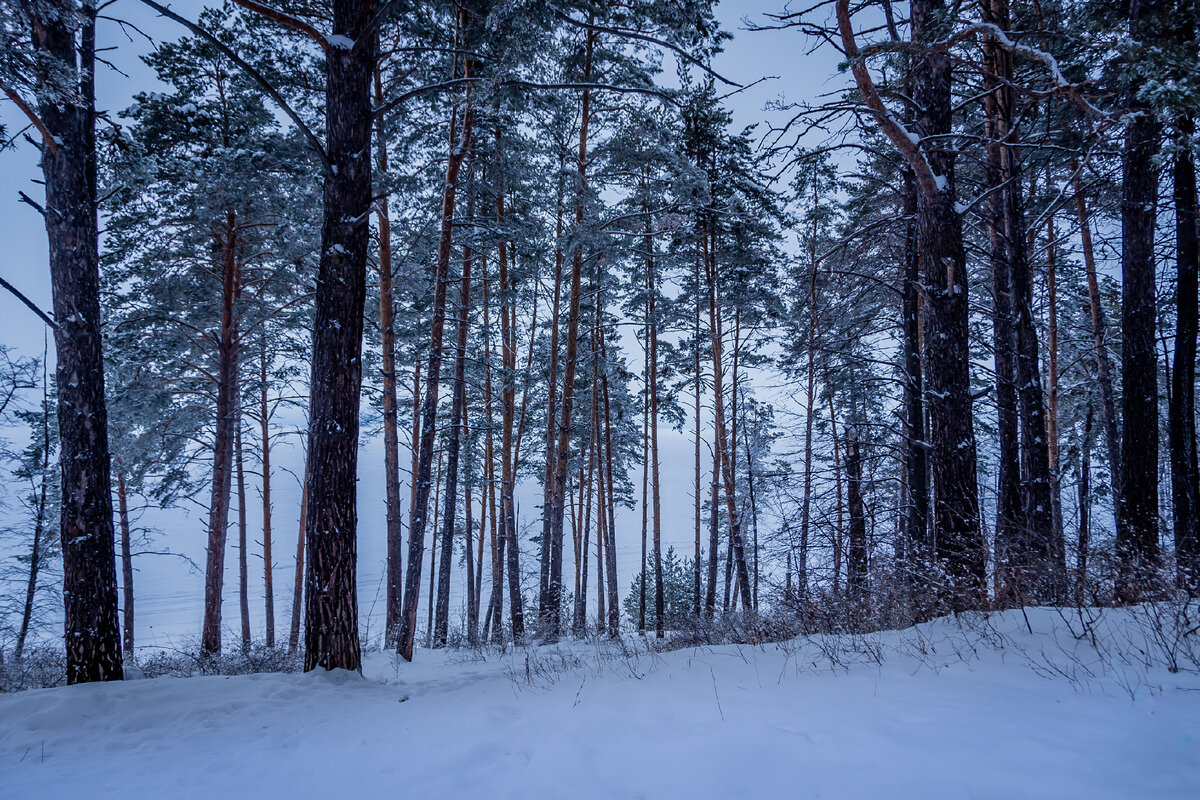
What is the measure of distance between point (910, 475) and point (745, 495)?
318 inches

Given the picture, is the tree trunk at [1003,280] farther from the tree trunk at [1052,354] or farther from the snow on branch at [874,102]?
the snow on branch at [874,102]

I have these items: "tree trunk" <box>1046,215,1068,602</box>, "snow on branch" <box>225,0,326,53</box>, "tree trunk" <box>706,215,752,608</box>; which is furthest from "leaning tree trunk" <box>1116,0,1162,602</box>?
"snow on branch" <box>225,0,326,53</box>

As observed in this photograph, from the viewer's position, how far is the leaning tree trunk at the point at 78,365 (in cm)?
513

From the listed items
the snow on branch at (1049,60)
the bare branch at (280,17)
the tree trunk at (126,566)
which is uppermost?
the bare branch at (280,17)

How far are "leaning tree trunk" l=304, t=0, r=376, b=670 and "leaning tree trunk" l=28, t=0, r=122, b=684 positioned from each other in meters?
1.97

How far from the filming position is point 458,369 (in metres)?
10.8

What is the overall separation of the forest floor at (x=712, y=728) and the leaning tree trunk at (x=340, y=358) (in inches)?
20.8

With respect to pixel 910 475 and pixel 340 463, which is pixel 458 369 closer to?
pixel 340 463

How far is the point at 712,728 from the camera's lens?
3422 mm

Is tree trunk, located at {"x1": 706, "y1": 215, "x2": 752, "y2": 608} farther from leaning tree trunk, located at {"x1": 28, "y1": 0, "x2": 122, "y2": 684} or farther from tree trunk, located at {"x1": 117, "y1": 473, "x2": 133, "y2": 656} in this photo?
tree trunk, located at {"x1": 117, "y1": 473, "x2": 133, "y2": 656}

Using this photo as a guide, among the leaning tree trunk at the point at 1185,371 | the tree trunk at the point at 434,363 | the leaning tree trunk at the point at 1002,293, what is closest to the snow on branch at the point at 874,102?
the leaning tree trunk at the point at 1002,293

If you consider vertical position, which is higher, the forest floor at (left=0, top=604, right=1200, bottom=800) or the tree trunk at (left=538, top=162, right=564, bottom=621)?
the tree trunk at (left=538, top=162, right=564, bottom=621)

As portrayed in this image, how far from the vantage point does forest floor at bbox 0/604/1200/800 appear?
103 inches

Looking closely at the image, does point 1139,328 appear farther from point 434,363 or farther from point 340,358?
point 434,363
